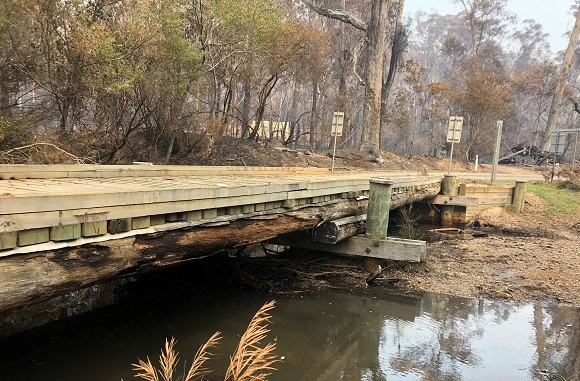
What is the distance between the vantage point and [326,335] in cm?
634

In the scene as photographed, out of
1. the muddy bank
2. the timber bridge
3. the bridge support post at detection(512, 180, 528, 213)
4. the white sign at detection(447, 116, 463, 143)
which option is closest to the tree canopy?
the timber bridge

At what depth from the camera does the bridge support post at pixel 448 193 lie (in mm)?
15219

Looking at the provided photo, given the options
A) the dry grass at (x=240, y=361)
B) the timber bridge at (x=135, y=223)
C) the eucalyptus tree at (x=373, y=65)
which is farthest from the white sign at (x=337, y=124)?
the eucalyptus tree at (x=373, y=65)

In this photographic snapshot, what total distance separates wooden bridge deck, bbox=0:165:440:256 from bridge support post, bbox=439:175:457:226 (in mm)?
8601

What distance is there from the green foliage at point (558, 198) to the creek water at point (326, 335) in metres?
10.0

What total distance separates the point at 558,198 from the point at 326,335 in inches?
600

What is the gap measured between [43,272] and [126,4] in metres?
13.2

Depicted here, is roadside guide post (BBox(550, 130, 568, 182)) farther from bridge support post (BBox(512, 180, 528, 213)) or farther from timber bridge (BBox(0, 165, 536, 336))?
timber bridge (BBox(0, 165, 536, 336))

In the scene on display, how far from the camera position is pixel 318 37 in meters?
25.2

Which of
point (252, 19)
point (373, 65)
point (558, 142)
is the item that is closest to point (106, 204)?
point (252, 19)

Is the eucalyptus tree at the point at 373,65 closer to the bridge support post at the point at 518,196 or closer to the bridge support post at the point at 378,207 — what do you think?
the bridge support post at the point at 518,196

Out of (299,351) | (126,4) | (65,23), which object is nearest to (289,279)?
(299,351)

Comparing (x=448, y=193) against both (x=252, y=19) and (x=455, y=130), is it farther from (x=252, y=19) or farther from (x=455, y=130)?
(x=252, y=19)

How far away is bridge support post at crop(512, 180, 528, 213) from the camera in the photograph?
15.7 metres
